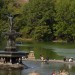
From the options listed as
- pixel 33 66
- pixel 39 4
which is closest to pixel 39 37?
pixel 39 4

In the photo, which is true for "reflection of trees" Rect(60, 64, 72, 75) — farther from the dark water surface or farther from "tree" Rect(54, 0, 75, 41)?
"tree" Rect(54, 0, 75, 41)

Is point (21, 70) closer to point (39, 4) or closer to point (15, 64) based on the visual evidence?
point (15, 64)

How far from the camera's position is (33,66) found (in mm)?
48094

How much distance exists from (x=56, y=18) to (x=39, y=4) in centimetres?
694

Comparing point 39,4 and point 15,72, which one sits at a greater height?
point 39,4

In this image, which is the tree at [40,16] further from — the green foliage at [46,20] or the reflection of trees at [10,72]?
the reflection of trees at [10,72]

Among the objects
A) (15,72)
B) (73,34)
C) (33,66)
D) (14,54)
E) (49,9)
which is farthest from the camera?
(49,9)

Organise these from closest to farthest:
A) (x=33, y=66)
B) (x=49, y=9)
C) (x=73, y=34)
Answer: (x=33, y=66) < (x=73, y=34) < (x=49, y=9)

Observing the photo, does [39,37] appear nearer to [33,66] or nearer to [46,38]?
[46,38]

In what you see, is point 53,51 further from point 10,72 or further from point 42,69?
point 10,72

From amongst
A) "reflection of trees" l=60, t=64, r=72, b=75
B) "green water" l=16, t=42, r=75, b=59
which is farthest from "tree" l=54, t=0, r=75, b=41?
"reflection of trees" l=60, t=64, r=72, b=75

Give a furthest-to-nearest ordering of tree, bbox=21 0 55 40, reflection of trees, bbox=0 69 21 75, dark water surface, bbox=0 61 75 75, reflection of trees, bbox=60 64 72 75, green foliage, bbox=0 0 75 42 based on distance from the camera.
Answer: tree, bbox=21 0 55 40, green foliage, bbox=0 0 75 42, reflection of trees, bbox=60 64 72 75, dark water surface, bbox=0 61 75 75, reflection of trees, bbox=0 69 21 75

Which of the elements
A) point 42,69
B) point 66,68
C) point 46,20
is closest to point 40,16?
point 46,20

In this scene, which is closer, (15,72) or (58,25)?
(15,72)
